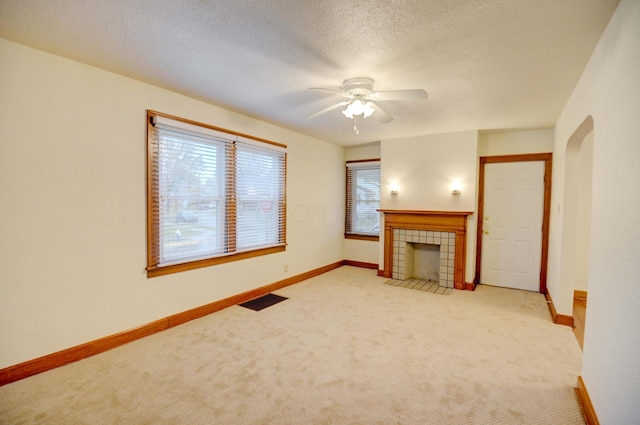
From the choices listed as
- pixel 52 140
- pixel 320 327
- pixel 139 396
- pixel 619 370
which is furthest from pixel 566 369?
pixel 52 140

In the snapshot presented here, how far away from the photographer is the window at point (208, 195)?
310 centimetres

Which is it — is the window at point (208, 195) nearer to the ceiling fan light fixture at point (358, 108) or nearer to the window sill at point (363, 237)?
the ceiling fan light fixture at point (358, 108)

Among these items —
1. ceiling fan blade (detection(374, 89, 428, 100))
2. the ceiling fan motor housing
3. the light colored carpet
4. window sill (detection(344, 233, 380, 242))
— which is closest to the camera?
the light colored carpet

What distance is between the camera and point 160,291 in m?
3.13

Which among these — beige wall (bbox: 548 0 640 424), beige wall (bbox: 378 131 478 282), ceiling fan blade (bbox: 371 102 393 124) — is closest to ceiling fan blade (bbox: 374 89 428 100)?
ceiling fan blade (bbox: 371 102 393 124)

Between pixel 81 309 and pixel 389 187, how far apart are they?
4.53m

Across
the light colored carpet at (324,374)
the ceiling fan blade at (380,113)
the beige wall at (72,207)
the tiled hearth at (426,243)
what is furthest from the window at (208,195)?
the tiled hearth at (426,243)

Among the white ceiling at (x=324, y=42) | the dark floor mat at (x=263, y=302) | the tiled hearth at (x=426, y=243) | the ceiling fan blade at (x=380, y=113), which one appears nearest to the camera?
the white ceiling at (x=324, y=42)

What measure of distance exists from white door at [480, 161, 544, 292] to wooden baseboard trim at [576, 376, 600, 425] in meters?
2.82

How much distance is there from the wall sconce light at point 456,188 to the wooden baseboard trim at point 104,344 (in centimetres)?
340

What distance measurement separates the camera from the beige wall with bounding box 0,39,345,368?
2.23 meters

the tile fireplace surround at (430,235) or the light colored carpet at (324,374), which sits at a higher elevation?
the tile fireplace surround at (430,235)

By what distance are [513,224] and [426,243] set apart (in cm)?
133

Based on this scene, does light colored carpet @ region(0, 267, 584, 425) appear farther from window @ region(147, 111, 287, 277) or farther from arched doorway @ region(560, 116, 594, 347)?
window @ region(147, 111, 287, 277)
